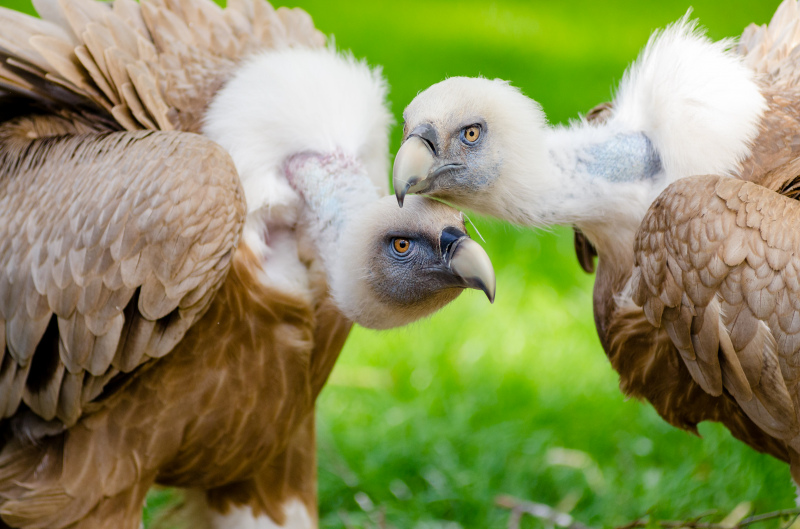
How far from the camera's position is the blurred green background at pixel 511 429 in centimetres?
420

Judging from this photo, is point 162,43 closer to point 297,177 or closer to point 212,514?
point 297,177

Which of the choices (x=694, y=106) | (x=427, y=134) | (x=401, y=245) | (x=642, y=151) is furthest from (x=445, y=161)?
(x=694, y=106)

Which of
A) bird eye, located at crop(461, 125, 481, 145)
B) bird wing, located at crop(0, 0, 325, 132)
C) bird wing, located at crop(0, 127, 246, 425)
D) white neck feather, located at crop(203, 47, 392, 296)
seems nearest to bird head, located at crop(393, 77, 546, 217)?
bird eye, located at crop(461, 125, 481, 145)

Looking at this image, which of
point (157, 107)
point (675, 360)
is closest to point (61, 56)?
point (157, 107)

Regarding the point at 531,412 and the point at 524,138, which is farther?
the point at 531,412

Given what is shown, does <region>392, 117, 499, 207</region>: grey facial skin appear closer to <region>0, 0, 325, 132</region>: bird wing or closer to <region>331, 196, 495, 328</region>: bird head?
<region>331, 196, 495, 328</region>: bird head

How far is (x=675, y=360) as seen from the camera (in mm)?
3027

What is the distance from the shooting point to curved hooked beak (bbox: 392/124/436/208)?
2672 mm

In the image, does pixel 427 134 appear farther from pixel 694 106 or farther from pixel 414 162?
pixel 694 106

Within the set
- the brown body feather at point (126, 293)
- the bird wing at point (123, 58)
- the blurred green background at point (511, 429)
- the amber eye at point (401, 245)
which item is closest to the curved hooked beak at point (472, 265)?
the amber eye at point (401, 245)

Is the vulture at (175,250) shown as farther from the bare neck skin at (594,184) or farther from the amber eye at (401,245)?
the bare neck skin at (594,184)

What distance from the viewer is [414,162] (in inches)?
106

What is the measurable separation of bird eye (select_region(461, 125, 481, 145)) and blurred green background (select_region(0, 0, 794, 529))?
36 cm

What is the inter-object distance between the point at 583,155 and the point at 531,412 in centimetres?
218
